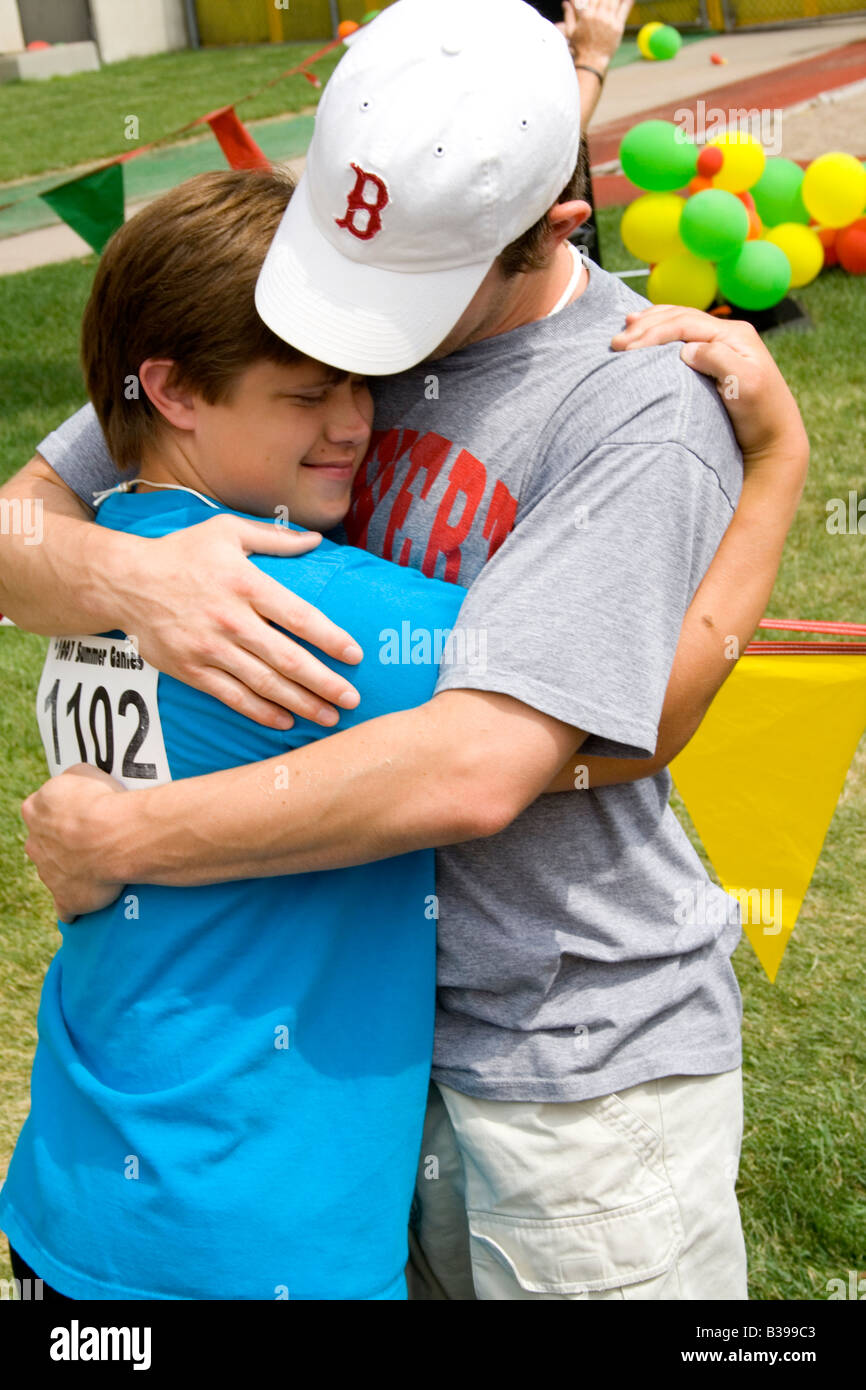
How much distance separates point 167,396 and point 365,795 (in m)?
0.61

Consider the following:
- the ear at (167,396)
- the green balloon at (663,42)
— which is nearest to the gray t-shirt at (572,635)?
the ear at (167,396)

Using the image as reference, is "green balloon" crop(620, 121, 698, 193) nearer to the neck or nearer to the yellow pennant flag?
the yellow pennant flag

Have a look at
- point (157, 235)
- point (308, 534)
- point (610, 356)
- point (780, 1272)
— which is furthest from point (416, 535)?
point (780, 1272)

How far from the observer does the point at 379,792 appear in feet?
4.93

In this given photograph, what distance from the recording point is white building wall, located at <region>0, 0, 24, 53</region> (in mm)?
25109

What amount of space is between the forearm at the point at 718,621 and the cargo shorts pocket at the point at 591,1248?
0.54m

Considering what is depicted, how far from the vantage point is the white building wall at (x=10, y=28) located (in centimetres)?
2511

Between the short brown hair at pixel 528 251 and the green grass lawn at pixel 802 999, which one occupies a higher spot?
the short brown hair at pixel 528 251

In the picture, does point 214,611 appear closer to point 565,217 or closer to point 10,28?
point 565,217

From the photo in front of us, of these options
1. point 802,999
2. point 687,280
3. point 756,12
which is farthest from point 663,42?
point 802,999

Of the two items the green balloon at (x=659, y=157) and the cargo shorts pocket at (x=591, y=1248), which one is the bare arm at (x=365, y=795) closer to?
the cargo shorts pocket at (x=591, y=1248)

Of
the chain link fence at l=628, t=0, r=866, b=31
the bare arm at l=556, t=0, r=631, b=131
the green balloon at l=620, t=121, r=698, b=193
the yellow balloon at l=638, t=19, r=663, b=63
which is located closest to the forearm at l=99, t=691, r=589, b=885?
the bare arm at l=556, t=0, r=631, b=131

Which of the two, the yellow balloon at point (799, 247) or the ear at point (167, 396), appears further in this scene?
the yellow balloon at point (799, 247)

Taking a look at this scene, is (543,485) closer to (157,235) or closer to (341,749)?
(341,749)
